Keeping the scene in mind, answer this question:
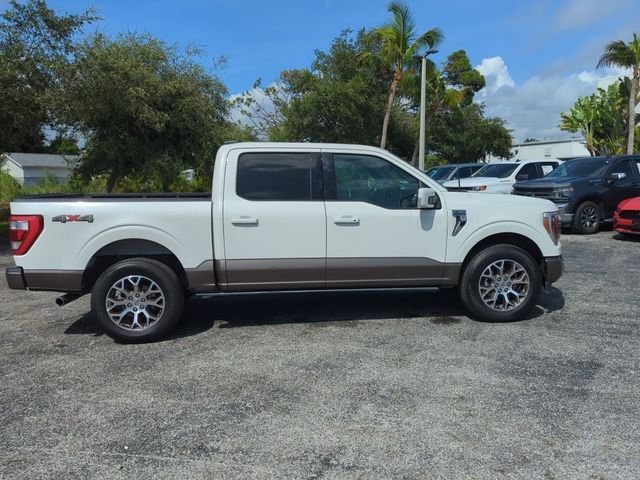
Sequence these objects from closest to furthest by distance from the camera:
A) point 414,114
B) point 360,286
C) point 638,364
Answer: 1. point 638,364
2. point 360,286
3. point 414,114

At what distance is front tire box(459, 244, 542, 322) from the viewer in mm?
5375

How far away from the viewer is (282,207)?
508 centimetres

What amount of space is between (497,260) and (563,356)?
1.23 metres

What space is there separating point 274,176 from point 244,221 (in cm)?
57

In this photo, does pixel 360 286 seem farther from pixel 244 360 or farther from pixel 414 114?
pixel 414 114

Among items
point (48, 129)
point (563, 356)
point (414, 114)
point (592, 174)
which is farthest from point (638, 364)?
point (414, 114)

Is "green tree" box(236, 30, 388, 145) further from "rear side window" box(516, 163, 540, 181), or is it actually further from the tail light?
the tail light

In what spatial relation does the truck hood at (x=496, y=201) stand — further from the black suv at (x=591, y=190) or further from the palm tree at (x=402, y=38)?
the palm tree at (x=402, y=38)

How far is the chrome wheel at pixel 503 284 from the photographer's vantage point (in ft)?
17.7

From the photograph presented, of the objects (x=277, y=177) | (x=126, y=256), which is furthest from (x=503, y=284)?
(x=126, y=256)

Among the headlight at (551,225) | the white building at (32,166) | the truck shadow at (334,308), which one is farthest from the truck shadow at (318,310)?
the white building at (32,166)

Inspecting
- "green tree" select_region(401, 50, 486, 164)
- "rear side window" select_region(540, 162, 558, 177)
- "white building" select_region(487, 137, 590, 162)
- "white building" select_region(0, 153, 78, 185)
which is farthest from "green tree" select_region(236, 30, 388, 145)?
"white building" select_region(0, 153, 78, 185)

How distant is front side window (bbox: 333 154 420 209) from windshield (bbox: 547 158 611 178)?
9.14 m

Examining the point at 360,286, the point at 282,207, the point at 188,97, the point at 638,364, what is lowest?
the point at 638,364
